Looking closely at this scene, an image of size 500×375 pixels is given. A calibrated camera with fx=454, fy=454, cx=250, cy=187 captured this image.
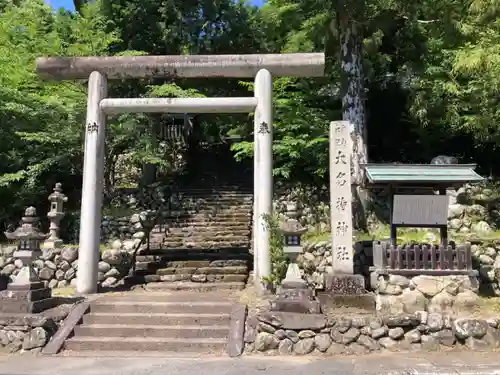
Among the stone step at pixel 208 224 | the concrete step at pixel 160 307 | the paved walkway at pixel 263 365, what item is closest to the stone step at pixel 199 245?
the stone step at pixel 208 224

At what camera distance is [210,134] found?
23.9 metres

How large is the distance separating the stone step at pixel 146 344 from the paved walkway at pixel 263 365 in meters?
0.31

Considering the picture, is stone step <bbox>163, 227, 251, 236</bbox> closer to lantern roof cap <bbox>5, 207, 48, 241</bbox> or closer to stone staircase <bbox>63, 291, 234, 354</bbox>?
stone staircase <bbox>63, 291, 234, 354</bbox>

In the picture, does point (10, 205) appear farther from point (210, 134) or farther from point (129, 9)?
point (210, 134)

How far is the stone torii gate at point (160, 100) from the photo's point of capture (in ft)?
34.2

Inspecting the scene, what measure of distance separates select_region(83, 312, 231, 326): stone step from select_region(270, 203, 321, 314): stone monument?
110 cm

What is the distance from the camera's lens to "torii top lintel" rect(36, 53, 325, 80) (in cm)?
1078

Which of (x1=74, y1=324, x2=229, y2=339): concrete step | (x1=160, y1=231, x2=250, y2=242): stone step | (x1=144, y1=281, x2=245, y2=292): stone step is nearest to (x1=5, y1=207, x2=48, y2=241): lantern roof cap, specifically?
(x1=74, y1=324, x2=229, y2=339): concrete step

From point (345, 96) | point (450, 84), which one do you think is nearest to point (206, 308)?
point (345, 96)

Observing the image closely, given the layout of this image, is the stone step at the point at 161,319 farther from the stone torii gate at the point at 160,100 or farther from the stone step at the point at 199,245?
the stone step at the point at 199,245

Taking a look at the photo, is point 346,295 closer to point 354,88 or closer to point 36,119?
point 354,88

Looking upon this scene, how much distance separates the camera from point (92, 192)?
34.4ft

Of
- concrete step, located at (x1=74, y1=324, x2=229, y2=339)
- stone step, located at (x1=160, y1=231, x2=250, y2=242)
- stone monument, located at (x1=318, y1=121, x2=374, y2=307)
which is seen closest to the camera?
concrete step, located at (x1=74, y1=324, x2=229, y2=339)

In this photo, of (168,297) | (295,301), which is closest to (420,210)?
(295,301)
